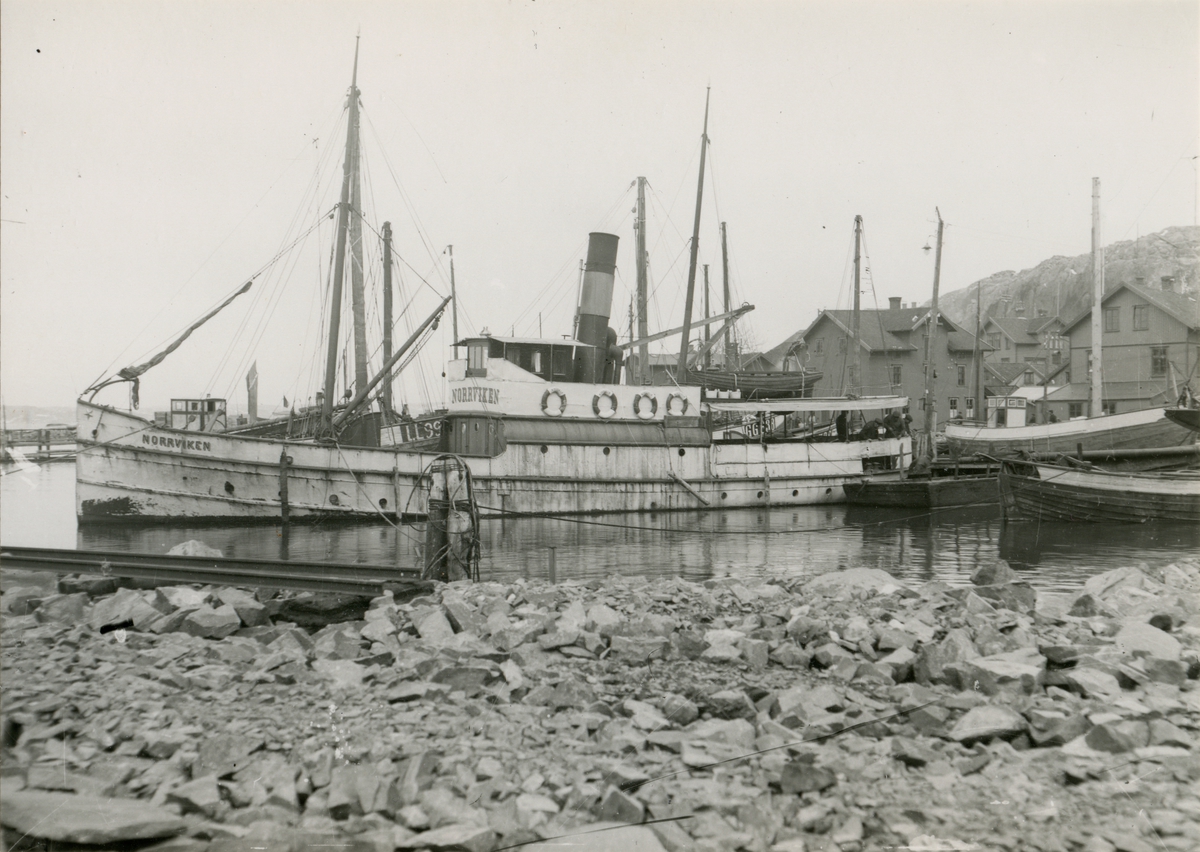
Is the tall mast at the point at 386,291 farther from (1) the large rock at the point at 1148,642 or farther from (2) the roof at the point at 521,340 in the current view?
(1) the large rock at the point at 1148,642

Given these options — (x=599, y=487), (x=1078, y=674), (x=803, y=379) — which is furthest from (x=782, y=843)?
(x=803, y=379)

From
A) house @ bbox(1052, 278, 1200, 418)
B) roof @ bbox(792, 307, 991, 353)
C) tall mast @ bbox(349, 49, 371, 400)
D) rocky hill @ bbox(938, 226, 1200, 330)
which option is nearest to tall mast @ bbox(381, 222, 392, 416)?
tall mast @ bbox(349, 49, 371, 400)

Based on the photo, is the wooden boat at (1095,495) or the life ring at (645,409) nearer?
the wooden boat at (1095,495)

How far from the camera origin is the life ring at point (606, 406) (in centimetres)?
2459

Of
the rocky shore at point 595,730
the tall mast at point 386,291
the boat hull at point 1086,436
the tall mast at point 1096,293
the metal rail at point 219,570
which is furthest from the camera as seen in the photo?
the tall mast at point 386,291

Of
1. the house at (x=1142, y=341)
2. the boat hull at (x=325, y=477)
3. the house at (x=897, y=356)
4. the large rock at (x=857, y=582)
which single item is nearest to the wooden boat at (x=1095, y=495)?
the boat hull at (x=325, y=477)

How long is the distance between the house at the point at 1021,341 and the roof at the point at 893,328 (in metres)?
9.62

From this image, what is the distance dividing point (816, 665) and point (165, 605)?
5774 millimetres

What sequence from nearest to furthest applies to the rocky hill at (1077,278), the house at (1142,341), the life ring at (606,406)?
the life ring at (606,406)
the house at (1142,341)
the rocky hill at (1077,278)

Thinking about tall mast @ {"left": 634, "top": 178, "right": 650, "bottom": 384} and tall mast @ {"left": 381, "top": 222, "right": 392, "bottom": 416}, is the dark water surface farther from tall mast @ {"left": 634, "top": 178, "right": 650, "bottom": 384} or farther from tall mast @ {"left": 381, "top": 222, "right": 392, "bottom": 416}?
tall mast @ {"left": 381, "top": 222, "right": 392, "bottom": 416}

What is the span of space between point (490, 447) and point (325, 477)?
4.51 meters

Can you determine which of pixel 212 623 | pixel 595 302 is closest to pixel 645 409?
pixel 595 302

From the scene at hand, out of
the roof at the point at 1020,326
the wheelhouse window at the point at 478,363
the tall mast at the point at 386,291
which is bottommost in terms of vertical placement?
the wheelhouse window at the point at 478,363

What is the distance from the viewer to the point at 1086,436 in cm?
2883
